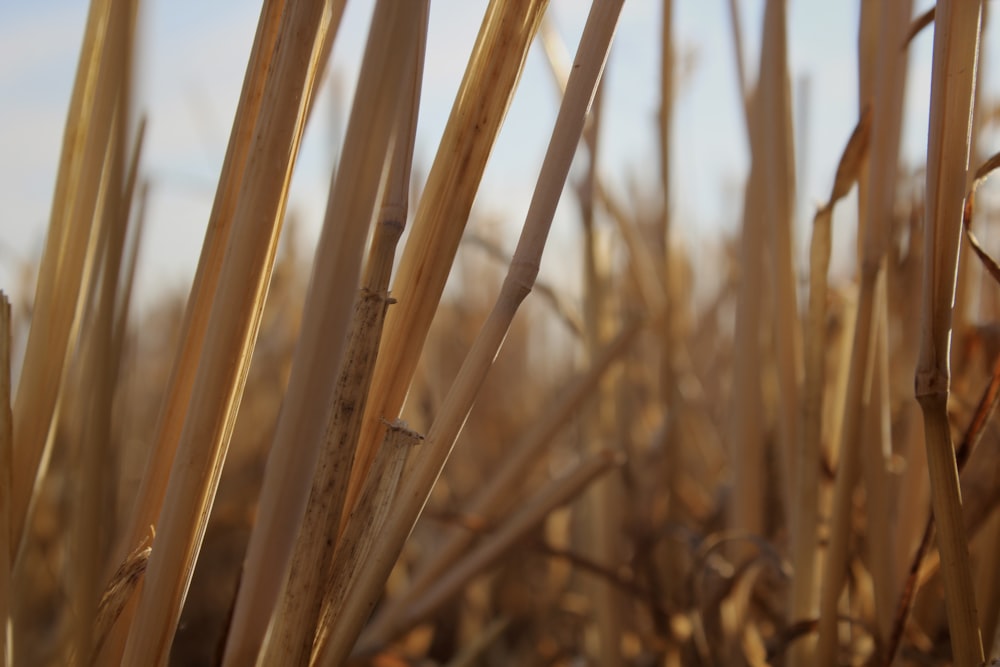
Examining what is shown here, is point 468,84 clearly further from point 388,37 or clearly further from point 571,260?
point 571,260

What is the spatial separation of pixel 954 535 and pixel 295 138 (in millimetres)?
271

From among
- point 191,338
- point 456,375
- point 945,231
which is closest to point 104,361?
point 191,338

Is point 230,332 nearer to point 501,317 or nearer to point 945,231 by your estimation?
point 501,317

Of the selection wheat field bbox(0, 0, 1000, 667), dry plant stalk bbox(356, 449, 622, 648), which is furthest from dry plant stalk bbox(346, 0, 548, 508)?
dry plant stalk bbox(356, 449, 622, 648)

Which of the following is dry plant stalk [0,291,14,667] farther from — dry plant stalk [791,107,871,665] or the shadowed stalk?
dry plant stalk [791,107,871,665]

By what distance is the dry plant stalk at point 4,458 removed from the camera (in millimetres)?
300

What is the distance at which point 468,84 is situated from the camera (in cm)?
30

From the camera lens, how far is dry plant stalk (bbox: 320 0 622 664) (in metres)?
0.29

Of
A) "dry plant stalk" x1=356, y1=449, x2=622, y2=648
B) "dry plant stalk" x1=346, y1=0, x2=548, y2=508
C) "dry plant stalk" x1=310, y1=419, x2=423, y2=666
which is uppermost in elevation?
"dry plant stalk" x1=346, y1=0, x2=548, y2=508

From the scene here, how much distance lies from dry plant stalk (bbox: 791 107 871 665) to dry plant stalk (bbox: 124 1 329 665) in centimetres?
27

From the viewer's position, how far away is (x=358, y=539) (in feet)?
0.99

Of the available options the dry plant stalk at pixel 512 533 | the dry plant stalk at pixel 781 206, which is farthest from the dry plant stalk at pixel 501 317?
the dry plant stalk at pixel 512 533

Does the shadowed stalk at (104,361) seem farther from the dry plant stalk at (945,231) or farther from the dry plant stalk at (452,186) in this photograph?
the dry plant stalk at (945,231)

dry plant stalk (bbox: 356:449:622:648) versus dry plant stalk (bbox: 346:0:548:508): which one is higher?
dry plant stalk (bbox: 346:0:548:508)
